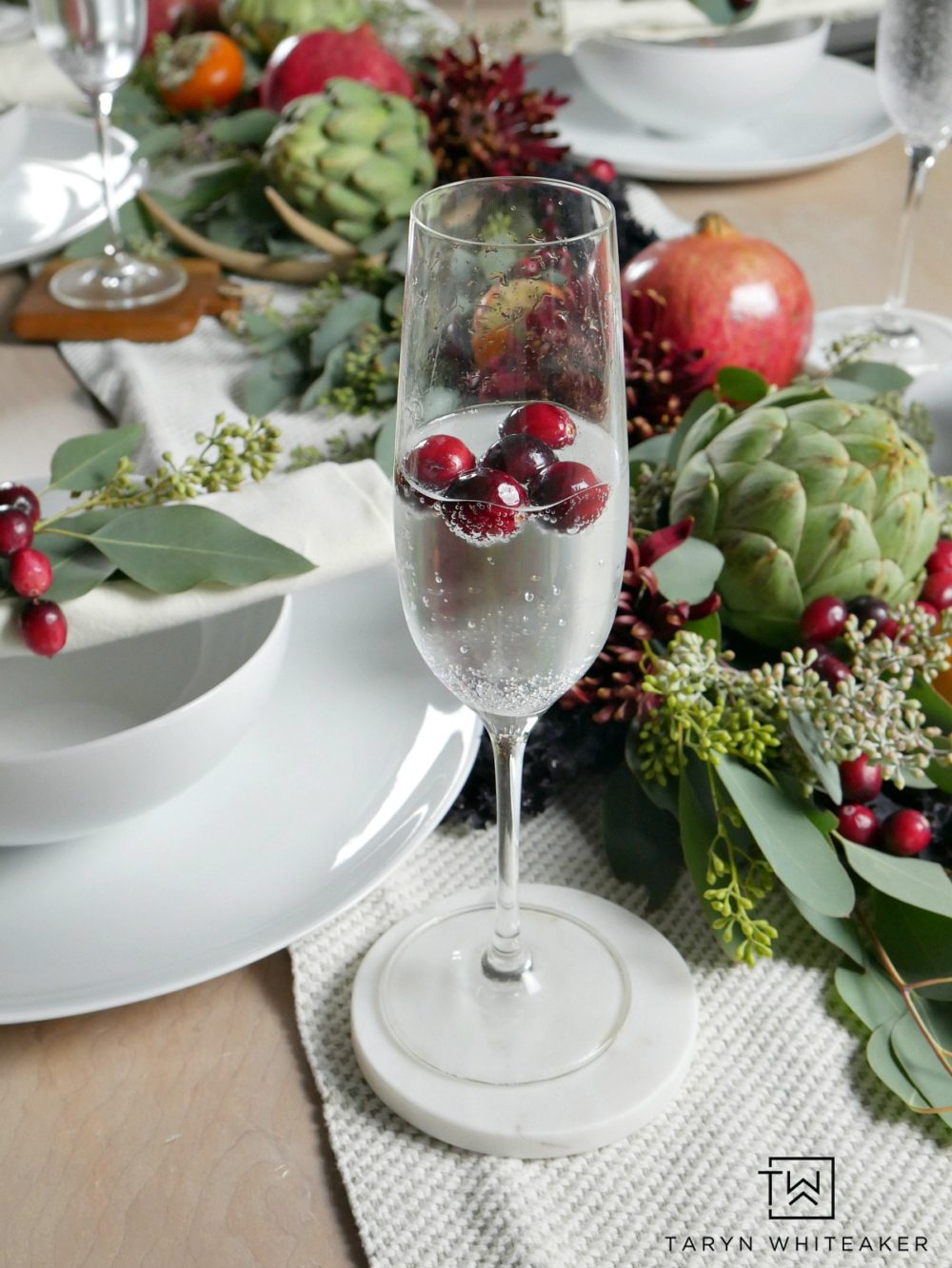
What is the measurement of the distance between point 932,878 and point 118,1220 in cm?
37

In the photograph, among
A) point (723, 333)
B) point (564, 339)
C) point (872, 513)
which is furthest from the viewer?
point (723, 333)

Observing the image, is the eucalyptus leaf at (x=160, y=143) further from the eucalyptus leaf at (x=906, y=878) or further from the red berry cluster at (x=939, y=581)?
the eucalyptus leaf at (x=906, y=878)

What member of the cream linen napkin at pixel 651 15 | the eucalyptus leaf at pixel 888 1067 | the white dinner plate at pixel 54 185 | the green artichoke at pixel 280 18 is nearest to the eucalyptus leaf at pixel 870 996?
the eucalyptus leaf at pixel 888 1067

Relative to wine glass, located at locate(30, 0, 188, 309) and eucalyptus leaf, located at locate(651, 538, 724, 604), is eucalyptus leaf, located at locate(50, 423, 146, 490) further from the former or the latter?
wine glass, located at locate(30, 0, 188, 309)

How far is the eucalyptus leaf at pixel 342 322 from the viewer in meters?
1.06

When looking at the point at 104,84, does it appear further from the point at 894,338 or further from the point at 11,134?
the point at 894,338

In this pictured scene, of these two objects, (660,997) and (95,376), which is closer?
(660,997)

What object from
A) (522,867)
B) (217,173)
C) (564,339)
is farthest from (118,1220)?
(217,173)

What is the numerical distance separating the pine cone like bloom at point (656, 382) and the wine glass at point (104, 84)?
1.62 ft

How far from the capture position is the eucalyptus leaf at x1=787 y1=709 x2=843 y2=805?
610 millimetres

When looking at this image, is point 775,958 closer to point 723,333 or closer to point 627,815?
point 627,815

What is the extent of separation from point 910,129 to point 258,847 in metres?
0.83

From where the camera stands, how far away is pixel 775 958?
0.60 metres

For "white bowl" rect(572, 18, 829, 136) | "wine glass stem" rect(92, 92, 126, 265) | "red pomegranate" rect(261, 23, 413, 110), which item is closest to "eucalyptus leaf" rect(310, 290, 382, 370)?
"wine glass stem" rect(92, 92, 126, 265)
